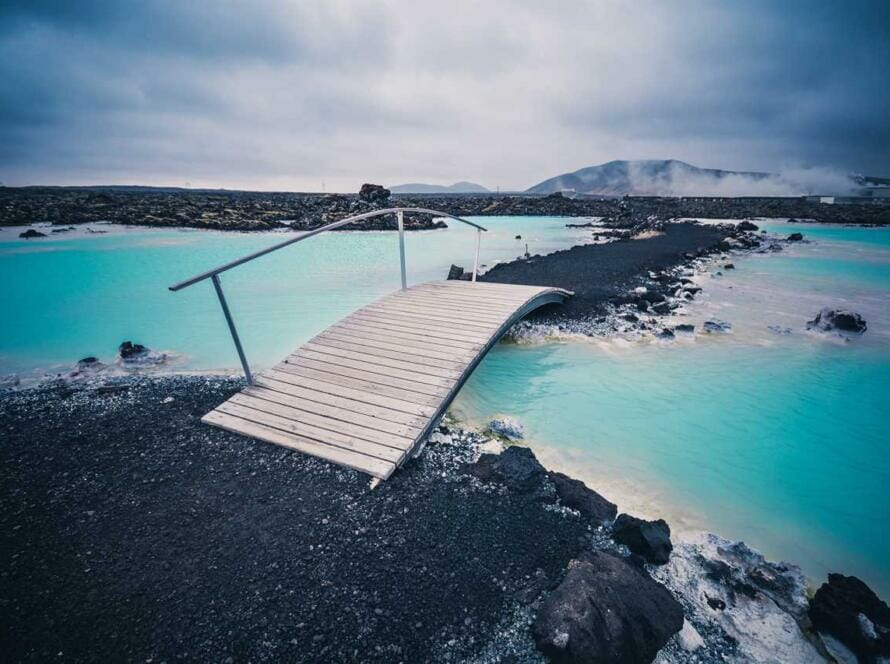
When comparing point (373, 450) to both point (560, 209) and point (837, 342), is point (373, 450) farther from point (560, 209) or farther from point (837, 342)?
point (560, 209)

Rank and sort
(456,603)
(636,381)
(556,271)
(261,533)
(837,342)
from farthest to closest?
(556,271) < (837,342) < (636,381) < (261,533) < (456,603)

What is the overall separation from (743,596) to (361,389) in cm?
435

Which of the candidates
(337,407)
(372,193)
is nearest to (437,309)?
(337,407)

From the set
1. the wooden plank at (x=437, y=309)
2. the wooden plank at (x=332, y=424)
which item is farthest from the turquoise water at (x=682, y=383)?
the wooden plank at (x=332, y=424)

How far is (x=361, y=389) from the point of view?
16.9 feet

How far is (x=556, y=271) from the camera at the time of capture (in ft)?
49.9

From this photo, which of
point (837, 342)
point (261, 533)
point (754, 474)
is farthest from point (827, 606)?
point (837, 342)

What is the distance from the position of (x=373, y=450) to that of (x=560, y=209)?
62418 millimetres

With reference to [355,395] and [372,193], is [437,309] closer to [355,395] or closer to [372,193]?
[355,395]

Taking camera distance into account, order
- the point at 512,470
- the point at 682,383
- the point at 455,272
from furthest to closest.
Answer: the point at 455,272 → the point at 682,383 → the point at 512,470

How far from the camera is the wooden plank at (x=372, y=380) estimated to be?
5008mm

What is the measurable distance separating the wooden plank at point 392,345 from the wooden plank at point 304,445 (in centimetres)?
198

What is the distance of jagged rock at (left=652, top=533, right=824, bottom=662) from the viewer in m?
2.87

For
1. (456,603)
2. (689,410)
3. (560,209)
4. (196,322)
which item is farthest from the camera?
(560,209)
